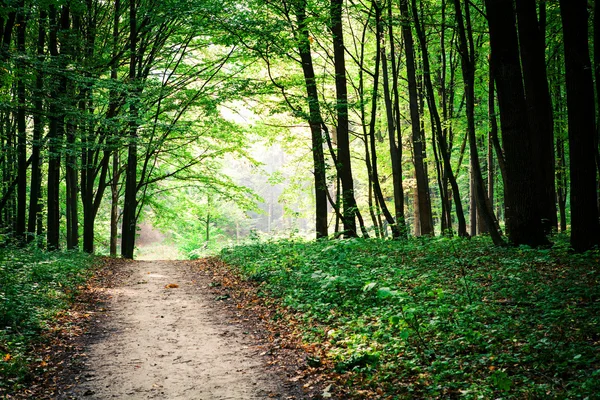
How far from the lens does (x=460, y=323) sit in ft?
18.0

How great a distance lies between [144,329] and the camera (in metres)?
7.72

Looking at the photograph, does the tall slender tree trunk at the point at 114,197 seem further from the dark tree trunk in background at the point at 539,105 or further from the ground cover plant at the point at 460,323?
the dark tree trunk in background at the point at 539,105

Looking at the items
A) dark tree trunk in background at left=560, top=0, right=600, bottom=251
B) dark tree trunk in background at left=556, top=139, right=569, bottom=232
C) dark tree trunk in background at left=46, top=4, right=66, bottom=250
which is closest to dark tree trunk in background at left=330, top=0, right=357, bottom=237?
dark tree trunk in background at left=560, top=0, right=600, bottom=251

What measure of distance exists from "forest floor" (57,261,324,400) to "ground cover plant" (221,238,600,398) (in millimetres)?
725

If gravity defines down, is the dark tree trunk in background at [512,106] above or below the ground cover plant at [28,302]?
above

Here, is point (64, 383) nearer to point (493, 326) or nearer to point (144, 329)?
point (144, 329)

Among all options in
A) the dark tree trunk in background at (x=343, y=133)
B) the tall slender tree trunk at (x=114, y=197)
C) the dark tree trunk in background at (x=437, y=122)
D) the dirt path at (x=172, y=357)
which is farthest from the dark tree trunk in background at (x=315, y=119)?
the tall slender tree trunk at (x=114, y=197)

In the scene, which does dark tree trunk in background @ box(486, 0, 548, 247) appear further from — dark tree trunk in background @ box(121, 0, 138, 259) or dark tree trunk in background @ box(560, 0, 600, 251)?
dark tree trunk in background @ box(121, 0, 138, 259)

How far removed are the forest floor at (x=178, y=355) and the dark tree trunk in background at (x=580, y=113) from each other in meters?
5.70

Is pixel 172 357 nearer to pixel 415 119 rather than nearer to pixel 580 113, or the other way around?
pixel 580 113

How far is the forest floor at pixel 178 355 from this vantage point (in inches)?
204

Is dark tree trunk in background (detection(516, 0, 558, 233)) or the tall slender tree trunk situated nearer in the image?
dark tree trunk in background (detection(516, 0, 558, 233))

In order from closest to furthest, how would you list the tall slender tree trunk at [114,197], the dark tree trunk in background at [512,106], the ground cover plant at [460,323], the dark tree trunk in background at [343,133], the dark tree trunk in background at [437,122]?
the ground cover plant at [460,323]
the dark tree trunk in background at [512,106]
the dark tree trunk in background at [437,122]
the dark tree trunk in background at [343,133]
the tall slender tree trunk at [114,197]

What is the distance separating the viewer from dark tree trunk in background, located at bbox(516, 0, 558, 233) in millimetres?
10562
